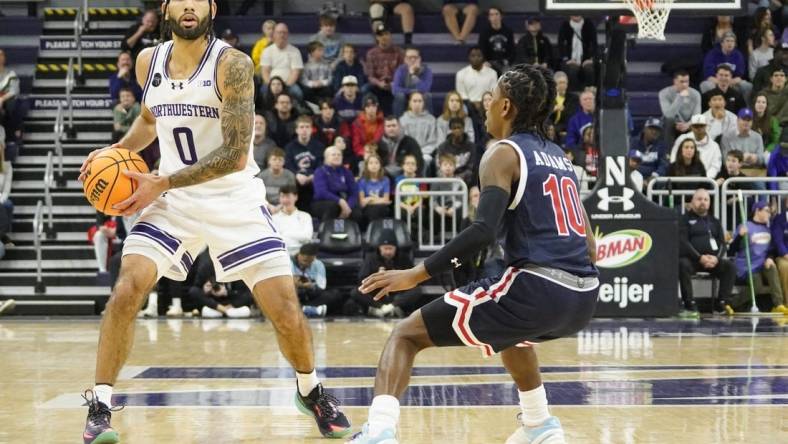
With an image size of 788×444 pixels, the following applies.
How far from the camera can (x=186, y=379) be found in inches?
294

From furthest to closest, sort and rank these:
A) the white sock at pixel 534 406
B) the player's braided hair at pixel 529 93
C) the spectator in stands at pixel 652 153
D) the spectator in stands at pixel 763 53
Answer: the spectator in stands at pixel 763 53 → the spectator in stands at pixel 652 153 → the white sock at pixel 534 406 → the player's braided hair at pixel 529 93

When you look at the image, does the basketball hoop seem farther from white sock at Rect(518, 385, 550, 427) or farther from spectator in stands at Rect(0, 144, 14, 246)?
spectator in stands at Rect(0, 144, 14, 246)

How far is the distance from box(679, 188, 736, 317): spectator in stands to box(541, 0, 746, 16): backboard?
8.37ft

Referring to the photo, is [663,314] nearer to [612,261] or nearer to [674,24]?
[612,261]

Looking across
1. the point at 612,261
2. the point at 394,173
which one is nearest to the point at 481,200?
the point at 612,261

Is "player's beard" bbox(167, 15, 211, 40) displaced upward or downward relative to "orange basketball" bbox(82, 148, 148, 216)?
upward

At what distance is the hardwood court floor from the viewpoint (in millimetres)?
5559

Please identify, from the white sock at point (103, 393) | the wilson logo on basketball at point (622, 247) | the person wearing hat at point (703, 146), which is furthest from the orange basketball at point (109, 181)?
the person wearing hat at point (703, 146)

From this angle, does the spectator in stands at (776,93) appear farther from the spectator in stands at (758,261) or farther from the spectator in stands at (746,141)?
the spectator in stands at (758,261)

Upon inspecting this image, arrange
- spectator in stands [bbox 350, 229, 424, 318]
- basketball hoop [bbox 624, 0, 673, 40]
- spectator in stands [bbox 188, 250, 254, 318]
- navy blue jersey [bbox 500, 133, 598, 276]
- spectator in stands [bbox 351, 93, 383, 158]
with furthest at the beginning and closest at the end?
1. spectator in stands [bbox 351, 93, 383, 158]
2. spectator in stands [bbox 188, 250, 254, 318]
3. spectator in stands [bbox 350, 229, 424, 318]
4. basketball hoop [bbox 624, 0, 673, 40]
5. navy blue jersey [bbox 500, 133, 598, 276]

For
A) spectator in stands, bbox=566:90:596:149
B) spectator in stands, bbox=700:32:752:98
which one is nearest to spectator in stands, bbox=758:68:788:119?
spectator in stands, bbox=700:32:752:98

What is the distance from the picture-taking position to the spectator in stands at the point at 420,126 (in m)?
14.7

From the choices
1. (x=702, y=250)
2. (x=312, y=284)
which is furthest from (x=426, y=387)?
(x=702, y=250)

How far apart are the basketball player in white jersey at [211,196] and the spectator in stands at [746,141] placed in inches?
391
